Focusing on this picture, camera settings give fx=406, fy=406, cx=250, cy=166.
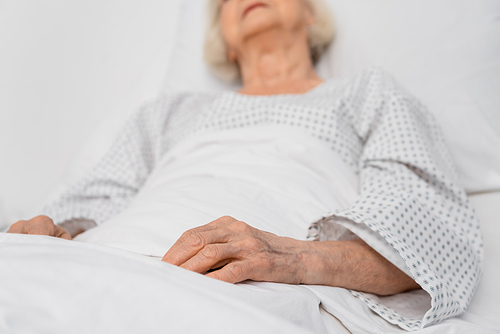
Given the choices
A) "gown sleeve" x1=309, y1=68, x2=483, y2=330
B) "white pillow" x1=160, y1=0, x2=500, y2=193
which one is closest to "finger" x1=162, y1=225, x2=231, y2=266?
"gown sleeve" x1=309, y1=68, x2=483, y2=330

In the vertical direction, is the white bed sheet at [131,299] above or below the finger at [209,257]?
above

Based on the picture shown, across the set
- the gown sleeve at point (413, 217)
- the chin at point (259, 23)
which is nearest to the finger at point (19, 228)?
A: the gown sleeve at point (413, 217)

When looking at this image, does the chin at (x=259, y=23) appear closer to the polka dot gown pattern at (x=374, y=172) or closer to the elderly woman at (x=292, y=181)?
the elderly woman at (x=292, y=181)

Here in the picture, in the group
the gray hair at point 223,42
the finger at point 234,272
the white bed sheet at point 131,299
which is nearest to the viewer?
the white bed sheet at point 131,299

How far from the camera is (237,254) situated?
0.49 meters

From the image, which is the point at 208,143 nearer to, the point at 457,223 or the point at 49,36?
the point at 457,223

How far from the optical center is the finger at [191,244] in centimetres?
47

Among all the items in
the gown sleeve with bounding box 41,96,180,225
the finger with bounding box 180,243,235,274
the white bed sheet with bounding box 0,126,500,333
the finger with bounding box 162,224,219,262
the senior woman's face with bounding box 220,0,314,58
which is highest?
the senior woman's face with bounding box 220,0,314,58

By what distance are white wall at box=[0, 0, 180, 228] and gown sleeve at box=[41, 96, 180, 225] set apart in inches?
9.8

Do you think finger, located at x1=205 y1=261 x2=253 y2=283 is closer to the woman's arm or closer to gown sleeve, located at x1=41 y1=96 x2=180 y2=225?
the woman's arm

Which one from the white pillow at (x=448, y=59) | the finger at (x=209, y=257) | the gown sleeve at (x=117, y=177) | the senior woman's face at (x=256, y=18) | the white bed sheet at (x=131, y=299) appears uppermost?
the senior woman's face at (x=256, y=18)

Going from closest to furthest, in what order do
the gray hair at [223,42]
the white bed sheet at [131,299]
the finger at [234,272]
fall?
the white bed sheet at [131,299] < the finger at [234,272] < the gray hair at [223,42]

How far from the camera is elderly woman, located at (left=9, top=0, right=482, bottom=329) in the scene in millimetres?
539

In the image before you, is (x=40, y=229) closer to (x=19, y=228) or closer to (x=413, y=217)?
(x=19, y=228)
